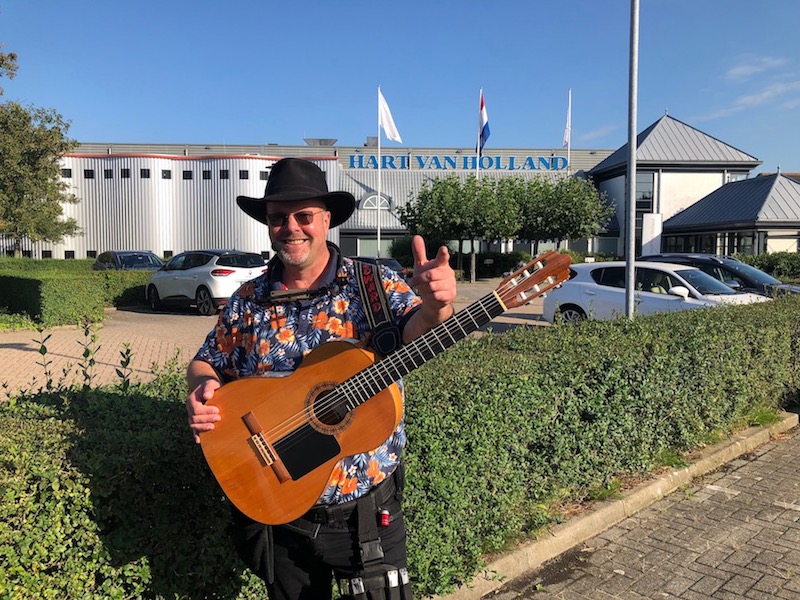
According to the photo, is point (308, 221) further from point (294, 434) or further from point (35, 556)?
point (35, 556)

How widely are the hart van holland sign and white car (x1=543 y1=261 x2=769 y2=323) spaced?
33.8m

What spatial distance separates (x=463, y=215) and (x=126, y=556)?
28.0m

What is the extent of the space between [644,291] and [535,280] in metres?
9.82

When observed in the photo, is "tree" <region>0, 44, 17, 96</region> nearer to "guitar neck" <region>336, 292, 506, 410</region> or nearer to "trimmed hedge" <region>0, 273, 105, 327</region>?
"trimmed hedge" <region>0, 273, 105, 327</region>

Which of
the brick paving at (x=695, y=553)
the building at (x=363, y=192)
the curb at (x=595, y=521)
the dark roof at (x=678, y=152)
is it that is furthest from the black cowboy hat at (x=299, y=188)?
the dark roof at (x=678, y=152)

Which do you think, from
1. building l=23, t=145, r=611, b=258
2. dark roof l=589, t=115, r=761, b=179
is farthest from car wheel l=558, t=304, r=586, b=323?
dark roof l=589, t=115, r=761, b=179

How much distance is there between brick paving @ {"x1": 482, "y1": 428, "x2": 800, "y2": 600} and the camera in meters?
3.61

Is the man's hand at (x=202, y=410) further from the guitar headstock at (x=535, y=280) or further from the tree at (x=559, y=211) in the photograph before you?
the tree at (x=559, y=211)

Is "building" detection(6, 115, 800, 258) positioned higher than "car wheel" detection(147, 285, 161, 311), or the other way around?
"building" detection(6, 115, 800, 258)

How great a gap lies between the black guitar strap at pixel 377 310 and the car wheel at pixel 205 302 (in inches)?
529

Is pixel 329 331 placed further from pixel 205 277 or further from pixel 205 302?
pixel 205 302

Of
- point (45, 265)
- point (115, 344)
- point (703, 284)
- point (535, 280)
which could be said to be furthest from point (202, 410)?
point (45, 265)

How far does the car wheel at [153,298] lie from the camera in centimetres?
1655

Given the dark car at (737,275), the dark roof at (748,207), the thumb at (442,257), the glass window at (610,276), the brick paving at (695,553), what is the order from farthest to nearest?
the dark roof at (748,207), the dark car at (737,275), the glass window at (610,276), the brick paving at (695,553), the thumb at (442,257)
